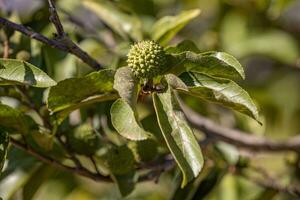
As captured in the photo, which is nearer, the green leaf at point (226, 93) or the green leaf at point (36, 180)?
the green leaf at point (226, 93)

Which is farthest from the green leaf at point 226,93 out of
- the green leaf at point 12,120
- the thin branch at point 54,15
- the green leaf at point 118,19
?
the green leaf at point 118,19

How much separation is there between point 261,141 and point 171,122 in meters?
0.99

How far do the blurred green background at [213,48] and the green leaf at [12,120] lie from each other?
225mm

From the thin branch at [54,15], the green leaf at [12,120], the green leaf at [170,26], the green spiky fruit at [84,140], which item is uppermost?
the thin branch at [54,15]

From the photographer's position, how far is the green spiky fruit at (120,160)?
158 centimetres

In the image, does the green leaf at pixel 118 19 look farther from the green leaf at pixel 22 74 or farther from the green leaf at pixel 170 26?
the green leaf at pixel 22 74

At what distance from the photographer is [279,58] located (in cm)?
268

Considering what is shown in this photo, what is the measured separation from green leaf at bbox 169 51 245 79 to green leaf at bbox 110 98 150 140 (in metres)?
0.12

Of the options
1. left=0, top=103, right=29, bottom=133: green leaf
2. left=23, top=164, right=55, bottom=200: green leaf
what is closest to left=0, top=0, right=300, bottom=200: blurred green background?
left=23, top=164, right=55, bottom=200: green leaf

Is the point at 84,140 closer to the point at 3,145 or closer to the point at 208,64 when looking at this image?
the point at 3,145

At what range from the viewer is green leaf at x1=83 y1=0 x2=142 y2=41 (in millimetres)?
1948

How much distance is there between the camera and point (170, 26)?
1.75 m

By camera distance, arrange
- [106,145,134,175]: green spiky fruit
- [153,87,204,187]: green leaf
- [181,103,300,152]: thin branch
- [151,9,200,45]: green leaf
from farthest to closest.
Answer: [181,103,300,152]: thin branch
[151,9,200,45]: green leaf
[106,145,134,175]: green spiky fruit
[153,87,204,187]: green leaf

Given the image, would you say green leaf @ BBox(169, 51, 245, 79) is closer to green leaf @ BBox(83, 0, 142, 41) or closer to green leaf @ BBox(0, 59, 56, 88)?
green leaf @ BBox(0, 59, 56, 88)
